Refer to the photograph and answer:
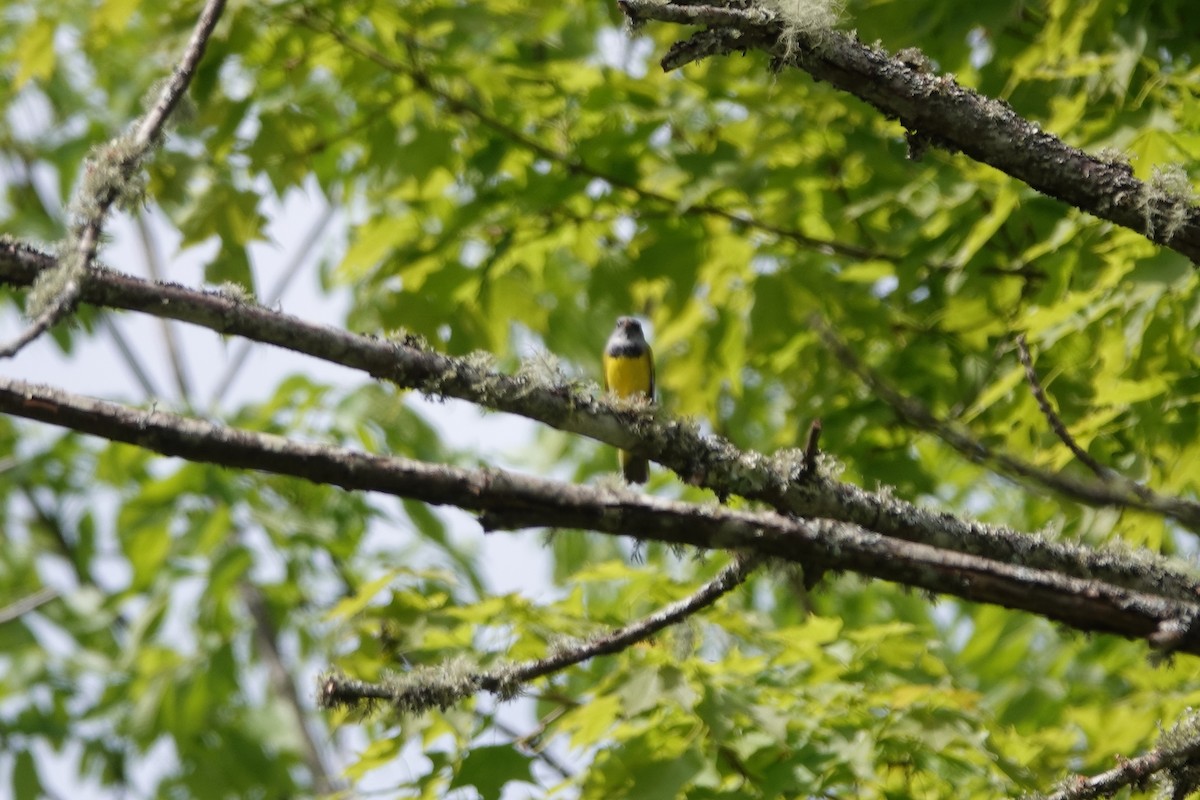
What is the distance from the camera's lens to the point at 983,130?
241cm

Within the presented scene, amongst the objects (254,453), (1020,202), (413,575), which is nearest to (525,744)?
(413,575)

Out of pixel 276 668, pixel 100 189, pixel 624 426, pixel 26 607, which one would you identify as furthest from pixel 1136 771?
pixel 26 607

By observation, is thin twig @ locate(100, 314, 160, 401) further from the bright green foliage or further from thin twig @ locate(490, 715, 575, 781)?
thin twig @ locate(490, 715, 575, 781)

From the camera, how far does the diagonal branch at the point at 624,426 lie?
2.27 metres

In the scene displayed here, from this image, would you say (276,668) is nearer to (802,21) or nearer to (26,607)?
(26,607)

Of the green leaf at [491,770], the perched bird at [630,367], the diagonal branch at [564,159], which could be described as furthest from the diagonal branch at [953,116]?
the perched bird at [630,367]

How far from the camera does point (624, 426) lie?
2.45 metres

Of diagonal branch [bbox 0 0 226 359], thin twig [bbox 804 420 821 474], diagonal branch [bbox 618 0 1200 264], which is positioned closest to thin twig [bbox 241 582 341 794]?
diagonal branch [bbox 0 0 226 359]

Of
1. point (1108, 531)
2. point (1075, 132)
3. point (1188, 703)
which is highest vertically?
point (1075, 132)

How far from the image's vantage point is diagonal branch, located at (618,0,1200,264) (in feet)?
7.41

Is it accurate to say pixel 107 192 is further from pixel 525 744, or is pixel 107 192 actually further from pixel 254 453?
pixel 525 744

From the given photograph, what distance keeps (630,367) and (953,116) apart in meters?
3.35

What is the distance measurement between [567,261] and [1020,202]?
3.44m

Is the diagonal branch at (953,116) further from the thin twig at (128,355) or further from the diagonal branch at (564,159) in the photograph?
the thin twig at (128,355)
